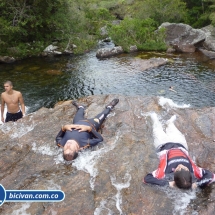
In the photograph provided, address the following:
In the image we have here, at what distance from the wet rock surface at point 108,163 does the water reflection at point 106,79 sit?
397 cm

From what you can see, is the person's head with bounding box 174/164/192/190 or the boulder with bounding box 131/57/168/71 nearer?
the person's head with bounding box 174/164/192/190

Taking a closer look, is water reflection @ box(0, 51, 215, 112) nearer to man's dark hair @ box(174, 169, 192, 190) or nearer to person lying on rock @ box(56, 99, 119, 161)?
person lying on rock @ box(56, 99, 119, 161)

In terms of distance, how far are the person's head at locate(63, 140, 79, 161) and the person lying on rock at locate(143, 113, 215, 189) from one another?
2023 mm

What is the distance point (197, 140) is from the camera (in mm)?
7285

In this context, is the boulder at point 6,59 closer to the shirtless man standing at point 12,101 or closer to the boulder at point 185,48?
the shirtless man standing at point 12,101

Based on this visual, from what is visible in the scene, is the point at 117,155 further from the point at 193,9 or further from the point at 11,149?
the point at 193,9

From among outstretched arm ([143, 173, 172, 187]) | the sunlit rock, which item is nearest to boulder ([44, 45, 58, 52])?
the sunlit rock

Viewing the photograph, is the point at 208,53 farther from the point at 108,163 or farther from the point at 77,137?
the point at 108,163

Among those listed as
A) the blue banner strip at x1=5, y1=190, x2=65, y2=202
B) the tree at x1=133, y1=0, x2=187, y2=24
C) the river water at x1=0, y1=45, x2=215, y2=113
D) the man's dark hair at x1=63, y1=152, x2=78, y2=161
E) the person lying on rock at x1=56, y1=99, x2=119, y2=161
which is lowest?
the river water at x1=0, y1=45, x2=215, y2=113

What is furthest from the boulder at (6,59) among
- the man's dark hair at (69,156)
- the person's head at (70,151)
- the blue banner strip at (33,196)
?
the blue banner strip at (33,196)

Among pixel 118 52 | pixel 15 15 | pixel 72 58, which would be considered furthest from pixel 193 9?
pixel 15 15

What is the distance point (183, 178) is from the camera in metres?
5.12

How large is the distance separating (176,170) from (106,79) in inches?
444

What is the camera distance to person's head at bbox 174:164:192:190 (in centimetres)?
512
